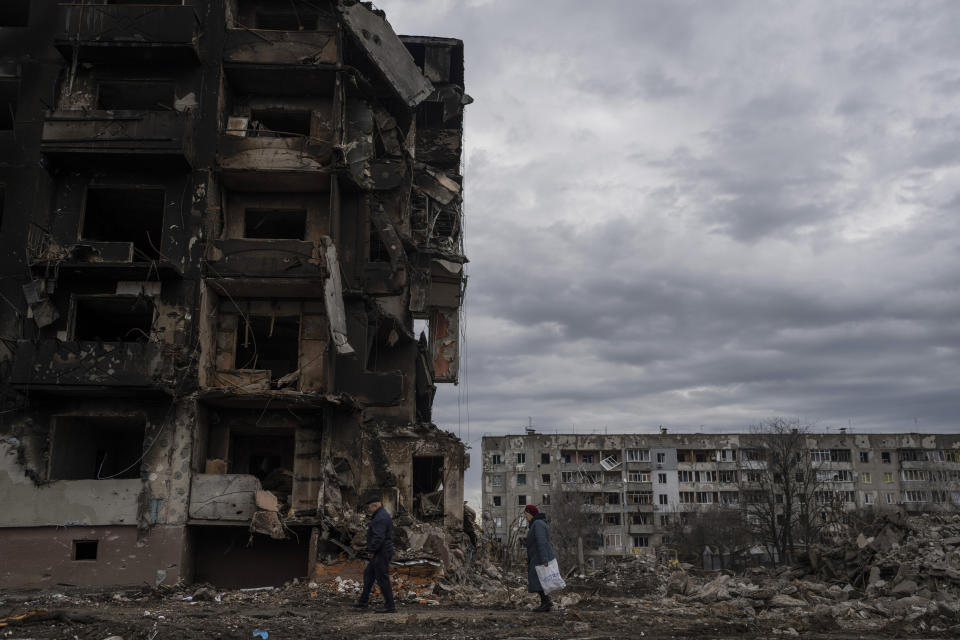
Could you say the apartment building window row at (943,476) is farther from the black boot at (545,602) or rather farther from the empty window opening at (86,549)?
the empty window opening at (86,549)

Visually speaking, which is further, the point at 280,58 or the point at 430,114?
the point at 430,114

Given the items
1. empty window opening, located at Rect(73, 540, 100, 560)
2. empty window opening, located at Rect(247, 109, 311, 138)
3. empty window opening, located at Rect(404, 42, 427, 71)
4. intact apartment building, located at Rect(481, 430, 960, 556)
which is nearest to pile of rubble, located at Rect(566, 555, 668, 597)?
empty window opening, located at Rect(73, 540, 100, 560)

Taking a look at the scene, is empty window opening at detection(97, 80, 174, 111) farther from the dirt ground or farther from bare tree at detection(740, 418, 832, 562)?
bare tree at detection(740, 418, 832, 562)

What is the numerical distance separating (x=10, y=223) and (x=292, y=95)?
28.6 feet

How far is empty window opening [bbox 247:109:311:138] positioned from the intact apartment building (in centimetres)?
6106

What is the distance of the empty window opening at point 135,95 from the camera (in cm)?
2230

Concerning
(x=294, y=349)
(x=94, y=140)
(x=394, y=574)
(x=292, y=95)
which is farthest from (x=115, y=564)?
(x=292, y=95)

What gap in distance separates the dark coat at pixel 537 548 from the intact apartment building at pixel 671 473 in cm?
6742

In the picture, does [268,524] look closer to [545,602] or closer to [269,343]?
[269,343]

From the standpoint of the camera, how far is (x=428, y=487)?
30.0 meters

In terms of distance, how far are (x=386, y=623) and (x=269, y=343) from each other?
14.3m

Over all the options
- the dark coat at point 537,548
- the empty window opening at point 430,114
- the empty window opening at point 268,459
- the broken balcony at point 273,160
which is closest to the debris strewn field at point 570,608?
the dark coat at point 537,548

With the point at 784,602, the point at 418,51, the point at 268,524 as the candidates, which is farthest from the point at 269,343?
the point at 784,602

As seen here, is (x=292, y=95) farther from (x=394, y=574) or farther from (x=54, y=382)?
(x=394, y=574)
